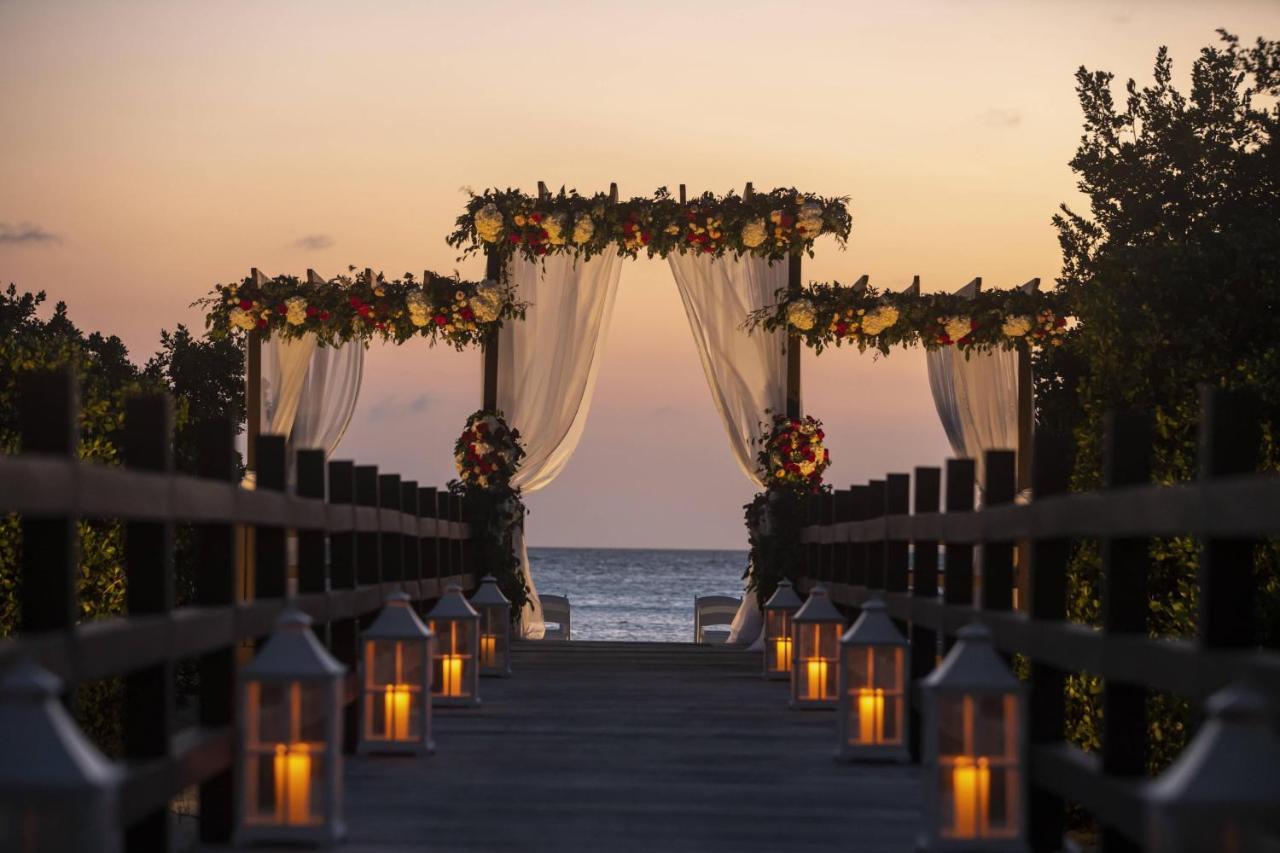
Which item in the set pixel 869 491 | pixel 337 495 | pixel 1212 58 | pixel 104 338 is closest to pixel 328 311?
pixel 869 491

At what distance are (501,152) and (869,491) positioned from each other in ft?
29.9

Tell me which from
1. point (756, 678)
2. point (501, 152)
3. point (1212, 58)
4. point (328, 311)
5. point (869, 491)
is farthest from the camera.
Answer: point (1212, 58)

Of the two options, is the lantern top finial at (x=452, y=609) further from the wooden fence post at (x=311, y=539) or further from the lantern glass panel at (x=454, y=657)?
the wooden fence post at (x=311, y=539)

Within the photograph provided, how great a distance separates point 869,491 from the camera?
333 inches

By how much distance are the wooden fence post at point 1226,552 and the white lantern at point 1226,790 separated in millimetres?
689

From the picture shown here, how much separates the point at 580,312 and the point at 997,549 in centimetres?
970

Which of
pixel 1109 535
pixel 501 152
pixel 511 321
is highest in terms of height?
pixel 501 152

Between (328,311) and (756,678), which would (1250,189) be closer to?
(328,311)

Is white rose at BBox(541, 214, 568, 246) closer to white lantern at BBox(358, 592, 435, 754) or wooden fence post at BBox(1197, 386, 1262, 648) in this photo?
white lantern at BBox(358, 592, 435, 754)

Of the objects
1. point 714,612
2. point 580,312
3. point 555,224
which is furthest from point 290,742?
point 714,612

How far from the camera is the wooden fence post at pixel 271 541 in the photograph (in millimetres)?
5156

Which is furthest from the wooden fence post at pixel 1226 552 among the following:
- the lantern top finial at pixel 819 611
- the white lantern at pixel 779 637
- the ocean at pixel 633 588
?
the ocean at pixel 633 588

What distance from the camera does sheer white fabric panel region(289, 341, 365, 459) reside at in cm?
1499

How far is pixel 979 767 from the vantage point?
4.23 m
